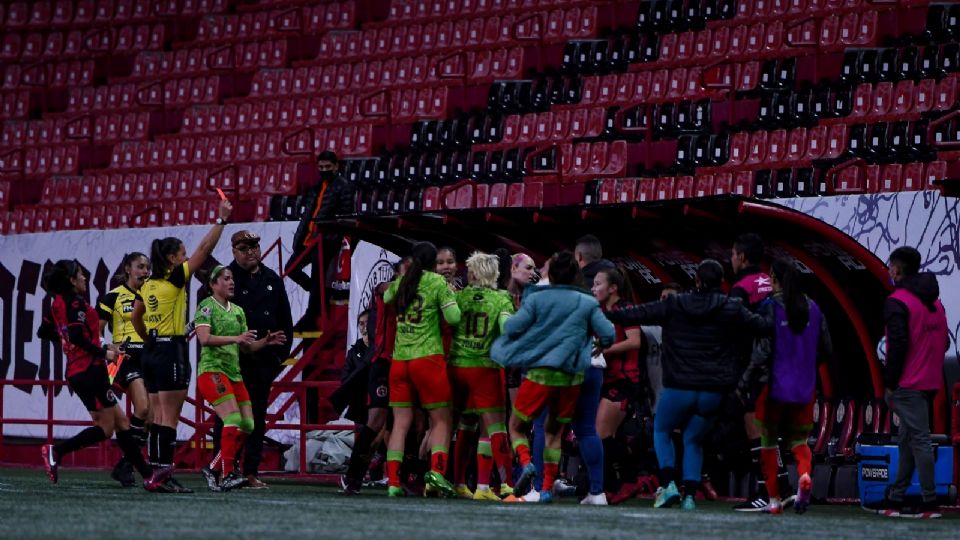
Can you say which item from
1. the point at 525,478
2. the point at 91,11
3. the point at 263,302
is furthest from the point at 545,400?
the point at 91,11

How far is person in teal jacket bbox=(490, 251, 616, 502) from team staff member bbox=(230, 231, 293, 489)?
2.50m

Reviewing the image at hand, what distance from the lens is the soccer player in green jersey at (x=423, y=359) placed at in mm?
12391

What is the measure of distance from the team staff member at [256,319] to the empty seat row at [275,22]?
12.6 m

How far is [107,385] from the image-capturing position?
1433cm

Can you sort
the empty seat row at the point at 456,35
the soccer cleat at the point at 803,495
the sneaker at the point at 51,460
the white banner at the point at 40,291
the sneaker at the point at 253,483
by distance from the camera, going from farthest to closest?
the empty seat row at the point at 456,35 → the white banner at the point at 40,291 → the sneaker at the point at 51,460 → the sneaker at the point at 253,483 → the soccer cleat at the point at 803,495

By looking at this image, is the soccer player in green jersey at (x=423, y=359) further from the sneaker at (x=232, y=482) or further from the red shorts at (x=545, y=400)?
the sneaker at (x=232, y=482)

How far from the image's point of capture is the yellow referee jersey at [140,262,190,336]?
44.4 ft

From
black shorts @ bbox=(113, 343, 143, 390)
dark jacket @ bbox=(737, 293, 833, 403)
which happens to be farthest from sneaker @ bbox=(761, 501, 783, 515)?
black shorts @ bbox=(113, 343, 143, 390)

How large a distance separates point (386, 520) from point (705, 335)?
2779 millimetres

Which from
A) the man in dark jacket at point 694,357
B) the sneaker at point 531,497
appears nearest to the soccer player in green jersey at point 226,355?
the sneaker at point 531,497

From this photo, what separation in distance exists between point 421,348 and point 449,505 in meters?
1.28

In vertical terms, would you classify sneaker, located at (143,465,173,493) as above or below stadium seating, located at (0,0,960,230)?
below

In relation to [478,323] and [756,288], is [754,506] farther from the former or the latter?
[478,323]

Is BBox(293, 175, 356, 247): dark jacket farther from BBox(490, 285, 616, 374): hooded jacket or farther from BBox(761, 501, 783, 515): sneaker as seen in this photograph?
BBox(761, 501, 783, 515): sneaker
